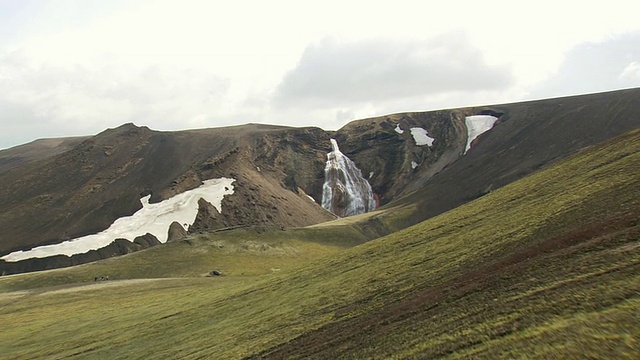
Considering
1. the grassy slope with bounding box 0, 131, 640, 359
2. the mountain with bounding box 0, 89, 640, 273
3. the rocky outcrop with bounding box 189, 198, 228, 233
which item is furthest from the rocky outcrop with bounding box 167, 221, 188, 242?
the grassy slope with bounding box 0, 131, 640, 359

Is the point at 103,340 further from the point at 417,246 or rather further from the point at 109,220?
the point at 109,220

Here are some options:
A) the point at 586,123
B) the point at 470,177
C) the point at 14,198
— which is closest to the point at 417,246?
the point at 470,177

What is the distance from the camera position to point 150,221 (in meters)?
140

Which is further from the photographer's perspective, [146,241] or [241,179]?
[241,179]

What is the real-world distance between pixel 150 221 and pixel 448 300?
5101 inches

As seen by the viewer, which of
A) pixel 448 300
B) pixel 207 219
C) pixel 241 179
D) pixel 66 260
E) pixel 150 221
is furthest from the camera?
pixel 241 179

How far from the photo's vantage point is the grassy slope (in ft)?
52.8

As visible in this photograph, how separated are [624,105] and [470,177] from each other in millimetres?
54210

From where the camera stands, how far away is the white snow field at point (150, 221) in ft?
414

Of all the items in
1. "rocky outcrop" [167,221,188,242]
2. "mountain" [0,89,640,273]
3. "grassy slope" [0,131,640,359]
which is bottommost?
"grassy slope" [0,131,640,359]

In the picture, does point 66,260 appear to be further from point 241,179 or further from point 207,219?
point 241,179

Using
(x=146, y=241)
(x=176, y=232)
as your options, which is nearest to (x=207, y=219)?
(x=176, y=232)

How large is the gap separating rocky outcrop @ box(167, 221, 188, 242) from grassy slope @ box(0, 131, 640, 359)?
66589 millimetres

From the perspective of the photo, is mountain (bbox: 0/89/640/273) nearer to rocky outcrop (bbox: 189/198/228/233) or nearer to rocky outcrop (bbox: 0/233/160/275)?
rocky outcrop (bbox: 189/198/228/233)
